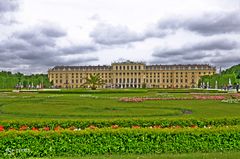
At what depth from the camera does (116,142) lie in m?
7.09

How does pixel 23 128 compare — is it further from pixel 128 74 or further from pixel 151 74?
pixel 151 74

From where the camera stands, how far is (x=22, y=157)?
671cm

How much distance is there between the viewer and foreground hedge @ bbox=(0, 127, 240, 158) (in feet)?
22.5

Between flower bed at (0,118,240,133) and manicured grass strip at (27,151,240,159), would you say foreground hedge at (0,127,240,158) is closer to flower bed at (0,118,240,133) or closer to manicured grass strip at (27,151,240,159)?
manicured grass strip at (27,151,240,159)

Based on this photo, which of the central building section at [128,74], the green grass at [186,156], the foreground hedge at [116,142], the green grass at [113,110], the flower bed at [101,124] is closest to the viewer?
the green grass at [186,156]

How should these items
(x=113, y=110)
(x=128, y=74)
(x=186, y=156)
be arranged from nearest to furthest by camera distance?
(x=186, y=156) → (x=113, y=110) → (x=128, y=74)

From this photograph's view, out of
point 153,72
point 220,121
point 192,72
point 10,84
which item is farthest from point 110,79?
point 220,121

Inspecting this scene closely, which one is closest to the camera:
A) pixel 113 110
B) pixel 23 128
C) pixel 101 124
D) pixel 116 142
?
pixel 116 142

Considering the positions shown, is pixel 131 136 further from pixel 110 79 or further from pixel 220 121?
pixel 110 79

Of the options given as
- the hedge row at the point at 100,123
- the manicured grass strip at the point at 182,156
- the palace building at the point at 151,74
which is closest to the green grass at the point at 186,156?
the manicured grass strip at the point at 182,156

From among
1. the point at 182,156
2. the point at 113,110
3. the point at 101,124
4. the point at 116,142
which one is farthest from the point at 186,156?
the point at 113,110

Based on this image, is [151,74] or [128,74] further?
[151,74]

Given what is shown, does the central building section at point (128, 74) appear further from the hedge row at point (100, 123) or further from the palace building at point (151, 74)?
the hedge row at point (100, 123)

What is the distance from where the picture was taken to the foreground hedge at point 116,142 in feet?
22.5
